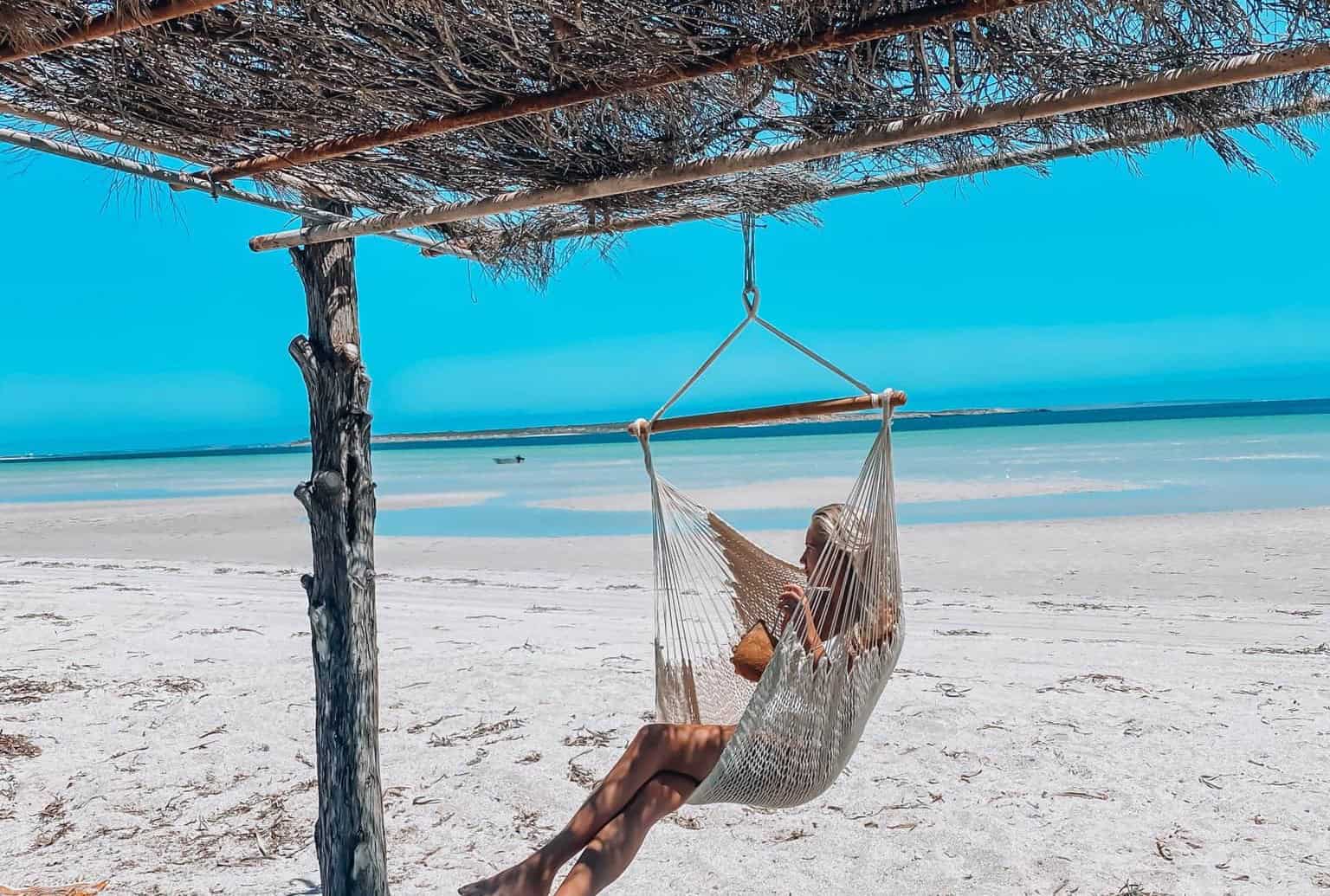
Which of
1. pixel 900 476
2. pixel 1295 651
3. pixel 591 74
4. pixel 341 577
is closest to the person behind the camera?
pixel 591 74

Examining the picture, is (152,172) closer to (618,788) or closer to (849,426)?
(618,788)

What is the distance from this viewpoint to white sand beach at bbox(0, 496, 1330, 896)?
5.98 ft

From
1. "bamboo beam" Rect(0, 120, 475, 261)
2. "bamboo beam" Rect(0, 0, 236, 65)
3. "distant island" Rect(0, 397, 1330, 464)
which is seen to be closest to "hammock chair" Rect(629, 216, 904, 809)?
"bamboo beam" Rect(0, 120, 475, 261)

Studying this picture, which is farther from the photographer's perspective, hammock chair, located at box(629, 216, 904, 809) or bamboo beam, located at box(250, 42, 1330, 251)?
hammock chair, located at box(629, 216, 904, 809)

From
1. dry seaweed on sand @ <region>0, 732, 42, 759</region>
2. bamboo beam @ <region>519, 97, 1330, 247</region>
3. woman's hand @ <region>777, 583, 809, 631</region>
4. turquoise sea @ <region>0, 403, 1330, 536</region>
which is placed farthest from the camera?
turquoise sea @ <region>0, 403, 1330, 536</region>

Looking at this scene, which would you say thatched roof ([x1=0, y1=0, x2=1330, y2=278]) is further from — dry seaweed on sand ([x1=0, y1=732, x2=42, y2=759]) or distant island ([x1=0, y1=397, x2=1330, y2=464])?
distant island ([x1=0, y1=397, x2=1330, y2=464])

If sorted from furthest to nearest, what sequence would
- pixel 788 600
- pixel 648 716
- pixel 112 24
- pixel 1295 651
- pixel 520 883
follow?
pixel 1295 651 < pixel 648 716 < pixel 788 600 < pixel 520 883 < pixel 112 24

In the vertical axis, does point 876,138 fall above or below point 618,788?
above

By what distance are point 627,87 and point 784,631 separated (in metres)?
0.79

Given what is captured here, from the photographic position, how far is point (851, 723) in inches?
62.2

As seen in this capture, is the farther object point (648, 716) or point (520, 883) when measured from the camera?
point (648, 716)

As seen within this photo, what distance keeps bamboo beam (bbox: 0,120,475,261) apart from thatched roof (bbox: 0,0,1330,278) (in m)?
0.07

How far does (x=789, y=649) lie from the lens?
149cm

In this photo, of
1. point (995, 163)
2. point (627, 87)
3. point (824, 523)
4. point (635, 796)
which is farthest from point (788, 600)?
point (627, 87)
